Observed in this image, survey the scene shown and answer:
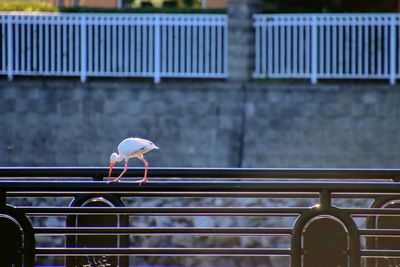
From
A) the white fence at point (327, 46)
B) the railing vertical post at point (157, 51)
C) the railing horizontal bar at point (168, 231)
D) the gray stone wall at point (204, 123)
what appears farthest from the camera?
the railing vertical post at point (157, 51)

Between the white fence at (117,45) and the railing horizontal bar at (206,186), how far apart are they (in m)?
10.6

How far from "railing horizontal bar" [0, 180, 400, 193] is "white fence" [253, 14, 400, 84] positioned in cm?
1059

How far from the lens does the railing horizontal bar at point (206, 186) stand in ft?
13.6

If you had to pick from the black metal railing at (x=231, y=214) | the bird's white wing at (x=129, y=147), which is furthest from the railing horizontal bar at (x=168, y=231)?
the bird's white wing at (x=129, y=147)

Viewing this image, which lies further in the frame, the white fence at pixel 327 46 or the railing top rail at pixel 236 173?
the white fence at pixel 327 46

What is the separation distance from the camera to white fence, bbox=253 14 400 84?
14641mm

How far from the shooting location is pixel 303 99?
1445 cm

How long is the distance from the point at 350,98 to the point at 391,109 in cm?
61

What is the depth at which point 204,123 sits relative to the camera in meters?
14.6

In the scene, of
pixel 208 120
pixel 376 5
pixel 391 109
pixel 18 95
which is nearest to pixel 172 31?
pixel 208 120

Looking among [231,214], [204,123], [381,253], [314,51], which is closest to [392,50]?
[314,51]

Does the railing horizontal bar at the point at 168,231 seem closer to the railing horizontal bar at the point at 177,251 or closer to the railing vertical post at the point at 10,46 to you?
the railing horizontal bar at the point at 177,251

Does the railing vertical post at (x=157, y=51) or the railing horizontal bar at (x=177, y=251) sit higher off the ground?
the railing vertical post at (x=157, y=51)

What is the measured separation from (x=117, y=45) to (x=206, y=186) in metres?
11.2
